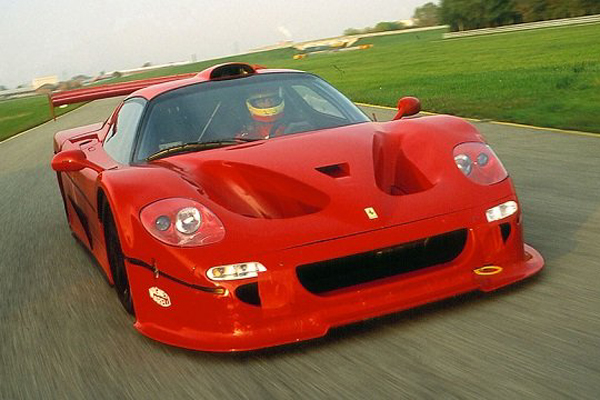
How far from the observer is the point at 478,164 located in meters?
4.03

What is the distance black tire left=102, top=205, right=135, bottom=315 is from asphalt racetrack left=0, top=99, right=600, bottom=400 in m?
0.10

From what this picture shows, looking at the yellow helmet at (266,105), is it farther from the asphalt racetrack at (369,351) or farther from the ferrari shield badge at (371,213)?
the ferrari shield badge at (371,213)

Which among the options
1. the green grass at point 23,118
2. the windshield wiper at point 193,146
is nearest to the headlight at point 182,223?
the windshield wiper at point 193,146

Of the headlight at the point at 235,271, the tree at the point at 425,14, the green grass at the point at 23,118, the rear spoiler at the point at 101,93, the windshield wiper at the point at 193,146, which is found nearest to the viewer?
the headlight at the point at 235,271

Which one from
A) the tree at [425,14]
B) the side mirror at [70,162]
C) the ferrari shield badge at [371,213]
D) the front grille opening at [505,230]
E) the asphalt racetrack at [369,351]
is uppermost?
the side mirror at [70,162]

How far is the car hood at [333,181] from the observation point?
3.51 m

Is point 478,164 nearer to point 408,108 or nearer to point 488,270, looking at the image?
point 488,270

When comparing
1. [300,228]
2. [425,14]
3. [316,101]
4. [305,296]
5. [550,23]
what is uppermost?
[316,101]

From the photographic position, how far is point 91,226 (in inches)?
202

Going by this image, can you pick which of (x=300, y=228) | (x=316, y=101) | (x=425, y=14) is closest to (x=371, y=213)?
(x=300, y=228)

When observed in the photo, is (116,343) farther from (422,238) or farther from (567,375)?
(567,375)

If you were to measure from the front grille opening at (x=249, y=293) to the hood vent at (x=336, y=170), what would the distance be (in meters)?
0.77

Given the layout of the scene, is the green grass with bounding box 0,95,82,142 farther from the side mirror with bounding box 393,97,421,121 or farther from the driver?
the side mirror with bounding box 393,97,421,121

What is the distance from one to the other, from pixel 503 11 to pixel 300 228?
7340 cm
